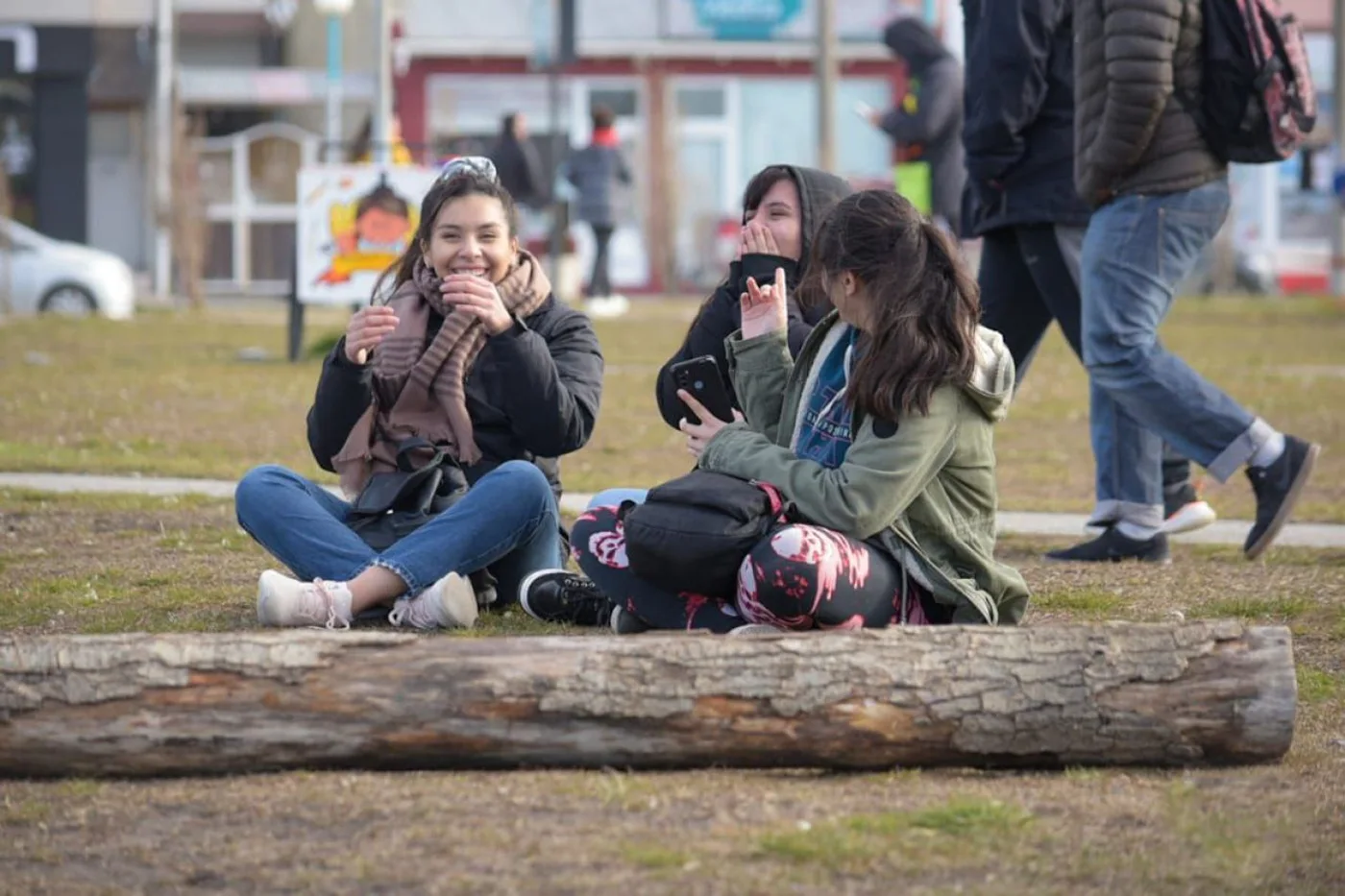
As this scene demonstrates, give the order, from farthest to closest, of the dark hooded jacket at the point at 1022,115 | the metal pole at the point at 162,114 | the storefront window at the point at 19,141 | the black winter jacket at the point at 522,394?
the storefront window at the point at 19,141
the metal pole at the point at 162,114
the dark hooded jacket at the point at 1022,115
the black winter jacket at the point at 522,394

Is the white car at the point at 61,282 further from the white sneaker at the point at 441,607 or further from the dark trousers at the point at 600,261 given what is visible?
the white sneaker at the point at 441,607

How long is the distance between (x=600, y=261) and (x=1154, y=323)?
1705cm

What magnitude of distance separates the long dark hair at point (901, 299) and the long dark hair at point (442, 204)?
125 centimetres

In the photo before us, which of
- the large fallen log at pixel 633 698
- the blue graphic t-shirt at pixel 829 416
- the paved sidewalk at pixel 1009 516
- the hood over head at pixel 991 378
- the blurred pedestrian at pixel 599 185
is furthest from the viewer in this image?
the blurred pedestrian at pixel 599 185

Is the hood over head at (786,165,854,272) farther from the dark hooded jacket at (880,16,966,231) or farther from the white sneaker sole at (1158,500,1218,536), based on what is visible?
the dark hooded jacket at (880,16,966,231)

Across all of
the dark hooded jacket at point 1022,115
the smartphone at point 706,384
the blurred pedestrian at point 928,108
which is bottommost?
the smartphone at point 706,384

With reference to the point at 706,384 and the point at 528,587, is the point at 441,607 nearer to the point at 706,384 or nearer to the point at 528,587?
the point at 528,587

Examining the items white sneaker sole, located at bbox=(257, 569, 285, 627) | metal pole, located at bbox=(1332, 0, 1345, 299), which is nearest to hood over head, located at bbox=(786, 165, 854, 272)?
white sneaker sole, located at bbox=(257, 569, 285, 627)

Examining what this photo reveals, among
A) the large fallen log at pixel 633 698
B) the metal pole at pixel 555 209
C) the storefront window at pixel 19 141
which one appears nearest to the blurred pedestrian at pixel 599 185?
the metal pole at pixel 555 209

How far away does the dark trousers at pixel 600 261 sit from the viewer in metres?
23.4

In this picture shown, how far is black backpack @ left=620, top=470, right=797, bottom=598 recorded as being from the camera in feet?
15.6

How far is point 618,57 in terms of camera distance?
1323 inches

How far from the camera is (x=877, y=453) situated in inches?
183

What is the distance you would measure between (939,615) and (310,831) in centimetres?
166
